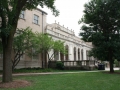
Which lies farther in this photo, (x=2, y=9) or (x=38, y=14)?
(x=38, y=14)

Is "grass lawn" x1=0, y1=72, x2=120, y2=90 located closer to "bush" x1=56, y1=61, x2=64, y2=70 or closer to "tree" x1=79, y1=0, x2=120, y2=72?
"tree" x1=79, y1=0, x2=120, y2=72

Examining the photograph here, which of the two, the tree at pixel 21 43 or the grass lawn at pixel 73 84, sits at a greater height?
the tree at pixel 21 43

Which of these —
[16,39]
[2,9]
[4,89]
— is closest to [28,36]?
[16,39]

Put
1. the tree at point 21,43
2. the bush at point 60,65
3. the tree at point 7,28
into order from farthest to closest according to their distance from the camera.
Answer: the bush at point 60,65 < the tree at point 21,43 < the tree at point 7,28

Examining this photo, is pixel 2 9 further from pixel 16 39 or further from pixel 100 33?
pixel 100 33

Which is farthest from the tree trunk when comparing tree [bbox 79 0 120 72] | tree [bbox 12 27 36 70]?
tree [bbox 79 0 120 72]

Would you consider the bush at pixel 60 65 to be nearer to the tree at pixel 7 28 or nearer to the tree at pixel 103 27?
the tree at pixel 103 27

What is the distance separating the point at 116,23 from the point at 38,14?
14.5 m

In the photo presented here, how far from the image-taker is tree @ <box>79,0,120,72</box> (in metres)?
22.6

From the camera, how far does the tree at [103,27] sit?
74.0 feet

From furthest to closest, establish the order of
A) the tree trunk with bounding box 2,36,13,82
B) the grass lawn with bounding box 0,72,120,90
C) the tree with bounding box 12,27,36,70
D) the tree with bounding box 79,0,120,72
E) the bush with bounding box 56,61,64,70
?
the bush with bounding box 56,61,64,70 < the tree with bounding box 12,27,36,70 < the tree with bounding box 79,0,120,72 < the tree trunk with bounding box 2,36,13,82 < the grass lawn with bounding box 0,72,120,90

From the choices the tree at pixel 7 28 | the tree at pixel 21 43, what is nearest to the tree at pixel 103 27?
the tree at pixel 21 43

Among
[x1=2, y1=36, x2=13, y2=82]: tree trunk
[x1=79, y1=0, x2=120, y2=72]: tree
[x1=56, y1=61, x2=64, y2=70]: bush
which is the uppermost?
[x1=79, y1=0, x2=120, y2=72]: tree

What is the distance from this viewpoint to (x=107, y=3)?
22891mm
